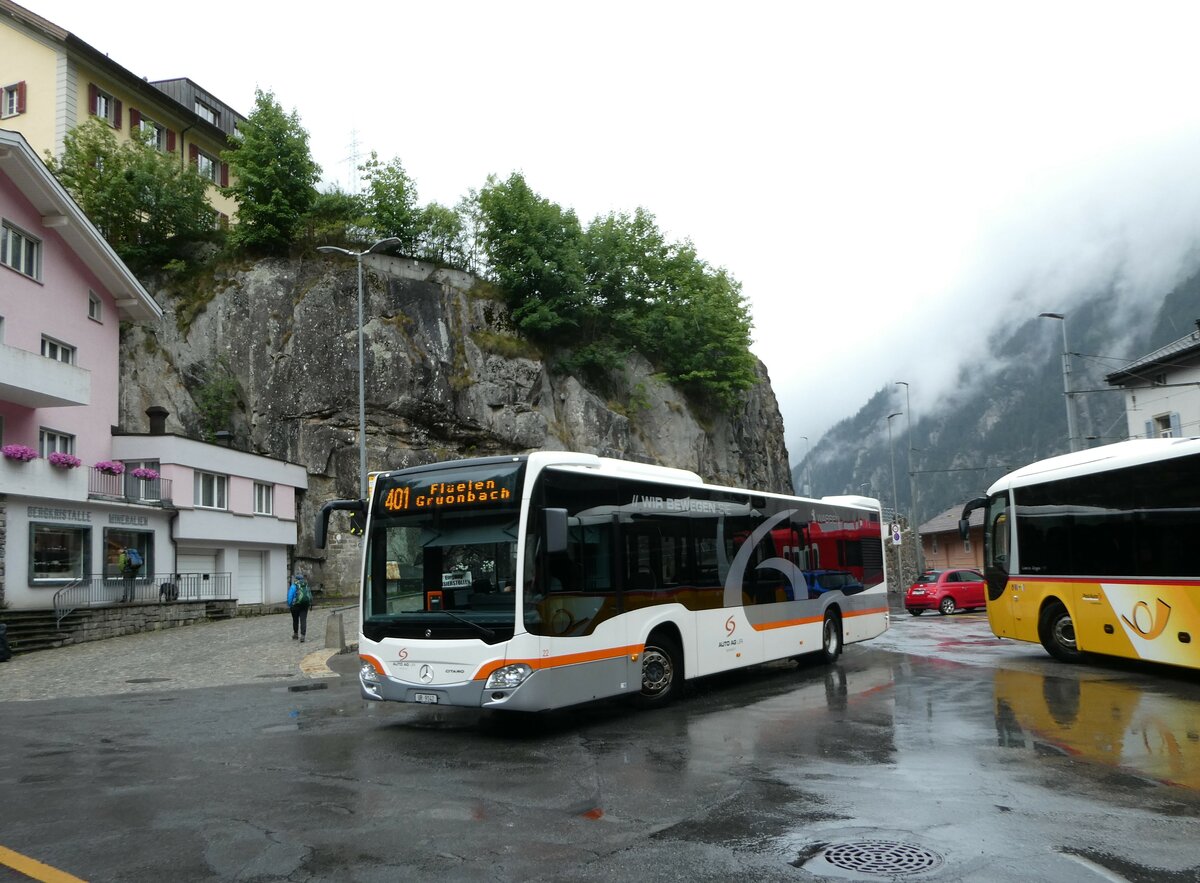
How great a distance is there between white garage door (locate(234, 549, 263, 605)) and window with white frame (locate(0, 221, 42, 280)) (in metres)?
12.5

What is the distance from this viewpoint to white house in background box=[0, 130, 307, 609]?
2639 cm

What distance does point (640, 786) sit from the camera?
7508 mm

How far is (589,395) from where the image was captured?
51.5 metres

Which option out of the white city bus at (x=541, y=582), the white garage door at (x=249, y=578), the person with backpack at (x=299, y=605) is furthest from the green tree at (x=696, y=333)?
the white city bus at (x=541, y=582)

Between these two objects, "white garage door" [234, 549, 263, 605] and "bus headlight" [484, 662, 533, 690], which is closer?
"bus headlight" [484, 662, 533, 690]

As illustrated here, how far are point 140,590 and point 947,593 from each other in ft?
92.2

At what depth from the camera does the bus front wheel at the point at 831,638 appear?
1668 cm

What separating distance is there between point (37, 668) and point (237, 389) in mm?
26258

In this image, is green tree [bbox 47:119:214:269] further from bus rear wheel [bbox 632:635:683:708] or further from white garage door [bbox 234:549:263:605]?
bus rear wheel [bbox 632:635:683:708]

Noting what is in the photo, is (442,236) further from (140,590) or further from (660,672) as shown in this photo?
(660,672)

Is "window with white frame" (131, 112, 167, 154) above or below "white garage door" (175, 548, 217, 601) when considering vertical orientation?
above

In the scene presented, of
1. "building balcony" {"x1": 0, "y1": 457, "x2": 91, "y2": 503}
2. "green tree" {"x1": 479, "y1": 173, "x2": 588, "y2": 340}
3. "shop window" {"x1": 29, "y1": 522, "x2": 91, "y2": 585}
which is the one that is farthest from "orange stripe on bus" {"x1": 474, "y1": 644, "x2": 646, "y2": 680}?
"green tree" {"x1": 479, "y1": 173, "x2": 588, "y2": 340}

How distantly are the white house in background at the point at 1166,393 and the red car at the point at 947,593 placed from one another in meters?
10.6

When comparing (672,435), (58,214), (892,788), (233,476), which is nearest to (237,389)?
(233,476)
